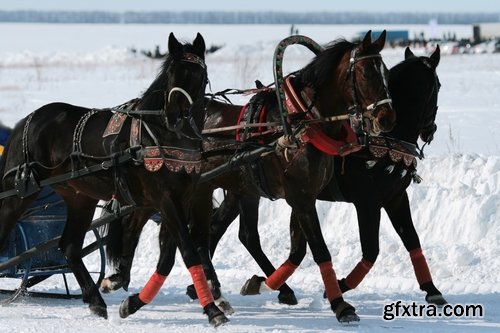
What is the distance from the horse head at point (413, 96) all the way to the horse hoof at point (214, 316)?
88.9 inches

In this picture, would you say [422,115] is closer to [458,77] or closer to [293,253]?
[293,253]

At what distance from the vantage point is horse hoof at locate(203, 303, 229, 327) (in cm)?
788

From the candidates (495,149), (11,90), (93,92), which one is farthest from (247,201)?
(11,90)

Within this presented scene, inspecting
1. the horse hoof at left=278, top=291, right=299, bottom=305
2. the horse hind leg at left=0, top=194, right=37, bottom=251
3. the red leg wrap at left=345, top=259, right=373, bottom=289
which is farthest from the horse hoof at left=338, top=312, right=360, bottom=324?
the horse hind leg at left=0, top=194, right=37, bottom=251

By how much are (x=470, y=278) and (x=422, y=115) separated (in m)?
2.01

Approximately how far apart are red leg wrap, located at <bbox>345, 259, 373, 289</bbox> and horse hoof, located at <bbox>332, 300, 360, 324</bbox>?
0.87 m

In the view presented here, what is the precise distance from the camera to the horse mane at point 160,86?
8.01 meters

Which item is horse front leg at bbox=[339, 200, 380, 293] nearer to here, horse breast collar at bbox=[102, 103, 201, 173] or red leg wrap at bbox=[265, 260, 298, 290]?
red leg wrap at bbox=[265, 260, 298, 290]

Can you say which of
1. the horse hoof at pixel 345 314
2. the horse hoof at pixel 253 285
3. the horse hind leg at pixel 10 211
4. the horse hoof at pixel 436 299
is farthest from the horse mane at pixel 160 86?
the horse hoof at pixel 436 299

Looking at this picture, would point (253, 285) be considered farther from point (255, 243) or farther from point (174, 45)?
point (174, 45)

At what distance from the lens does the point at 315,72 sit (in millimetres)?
8531

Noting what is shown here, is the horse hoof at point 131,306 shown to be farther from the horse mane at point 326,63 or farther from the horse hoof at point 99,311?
the horse mane at point 326,63

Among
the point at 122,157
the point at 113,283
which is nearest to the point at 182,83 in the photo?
the point at 122,157

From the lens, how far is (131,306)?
27.0 feet
